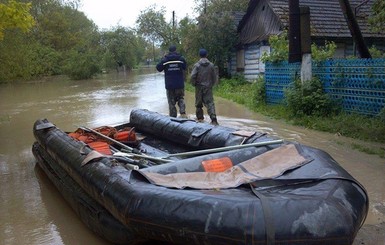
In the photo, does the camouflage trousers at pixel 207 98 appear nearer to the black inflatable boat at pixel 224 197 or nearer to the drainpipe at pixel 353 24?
the drainpipe at pixel 353 24

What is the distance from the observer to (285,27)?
15.6 m

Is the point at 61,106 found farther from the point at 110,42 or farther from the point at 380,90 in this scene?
the point at 110,42

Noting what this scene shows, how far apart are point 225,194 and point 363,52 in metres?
9.24

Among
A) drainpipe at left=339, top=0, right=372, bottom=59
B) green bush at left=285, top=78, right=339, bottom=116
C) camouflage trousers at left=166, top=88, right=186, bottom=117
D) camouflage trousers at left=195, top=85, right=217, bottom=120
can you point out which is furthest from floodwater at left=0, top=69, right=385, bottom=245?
drainpipe at left=339, top=0, right=372, bottom=59

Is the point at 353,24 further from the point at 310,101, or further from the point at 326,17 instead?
the point at 326,17

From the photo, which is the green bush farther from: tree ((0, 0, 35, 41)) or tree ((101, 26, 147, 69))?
tree ((101, 26, 147, 69))

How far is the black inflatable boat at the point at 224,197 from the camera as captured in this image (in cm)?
270

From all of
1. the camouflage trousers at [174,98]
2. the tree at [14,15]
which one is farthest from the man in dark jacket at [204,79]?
the tree at [14,15]

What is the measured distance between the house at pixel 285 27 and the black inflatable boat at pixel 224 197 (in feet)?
41.5

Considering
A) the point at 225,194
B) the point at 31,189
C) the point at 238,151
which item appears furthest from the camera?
the point at 31,189

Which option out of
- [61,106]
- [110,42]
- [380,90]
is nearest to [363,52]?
[380,90]

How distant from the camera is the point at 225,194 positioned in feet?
9.80

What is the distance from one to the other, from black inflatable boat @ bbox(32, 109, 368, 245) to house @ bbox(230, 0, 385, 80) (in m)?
12.6

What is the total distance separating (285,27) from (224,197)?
13769mm
